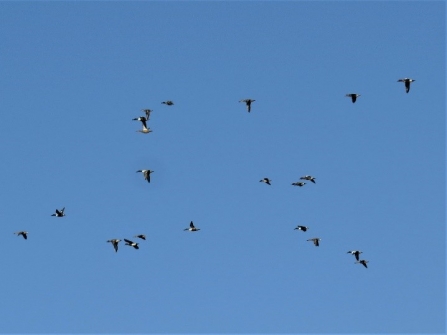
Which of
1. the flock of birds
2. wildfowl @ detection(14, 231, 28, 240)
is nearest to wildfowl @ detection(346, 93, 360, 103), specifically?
the flock of birds

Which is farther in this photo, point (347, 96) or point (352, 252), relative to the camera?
point (352, 252)

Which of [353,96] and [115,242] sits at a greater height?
[353,96]

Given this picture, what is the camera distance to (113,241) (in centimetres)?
13050

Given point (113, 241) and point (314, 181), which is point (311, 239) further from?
point (113, 241)

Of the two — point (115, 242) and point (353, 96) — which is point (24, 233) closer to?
point (115, 242)

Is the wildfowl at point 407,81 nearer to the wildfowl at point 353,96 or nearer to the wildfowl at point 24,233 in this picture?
the wildfowl at point 353,96

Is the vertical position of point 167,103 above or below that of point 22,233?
above

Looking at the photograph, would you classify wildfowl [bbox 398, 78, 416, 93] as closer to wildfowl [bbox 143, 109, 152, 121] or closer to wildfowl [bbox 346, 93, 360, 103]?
wildfowl [bbox 346, 93, 360, 103]

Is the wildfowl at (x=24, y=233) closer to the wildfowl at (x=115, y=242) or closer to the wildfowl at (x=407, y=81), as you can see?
the wildfowl at (x=115, y=242)

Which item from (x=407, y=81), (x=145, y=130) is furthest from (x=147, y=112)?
(x=407, y=81)

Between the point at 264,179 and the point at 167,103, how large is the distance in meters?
13.4

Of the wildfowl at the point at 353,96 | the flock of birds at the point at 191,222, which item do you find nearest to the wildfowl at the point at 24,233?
the flock of birds at the point at 191,222

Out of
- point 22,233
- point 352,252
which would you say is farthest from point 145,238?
point 352,252

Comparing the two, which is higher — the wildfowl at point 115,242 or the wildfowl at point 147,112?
the wildfowl at point 147,112
